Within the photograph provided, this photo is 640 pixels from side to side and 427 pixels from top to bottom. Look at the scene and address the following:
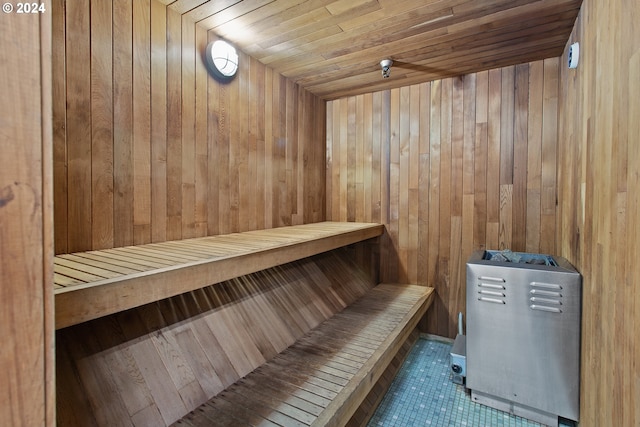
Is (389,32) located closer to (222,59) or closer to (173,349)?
(222,59)

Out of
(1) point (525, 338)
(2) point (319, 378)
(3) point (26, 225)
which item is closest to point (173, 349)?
(2) point (319, 378)

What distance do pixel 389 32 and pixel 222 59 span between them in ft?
3.70

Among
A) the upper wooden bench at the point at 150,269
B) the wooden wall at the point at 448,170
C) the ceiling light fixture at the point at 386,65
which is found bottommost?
the upper wooden bench at the point at 150,269

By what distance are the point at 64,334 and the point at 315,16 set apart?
2036mm

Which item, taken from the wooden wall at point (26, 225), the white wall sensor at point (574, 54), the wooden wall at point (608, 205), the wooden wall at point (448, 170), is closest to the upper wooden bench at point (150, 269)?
the wooden wall at point (26, 225)

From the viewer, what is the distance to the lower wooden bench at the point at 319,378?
4.31 feet

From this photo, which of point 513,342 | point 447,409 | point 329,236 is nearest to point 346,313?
point 329,236

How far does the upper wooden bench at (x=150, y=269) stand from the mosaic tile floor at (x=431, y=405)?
111cm

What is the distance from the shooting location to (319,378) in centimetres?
157

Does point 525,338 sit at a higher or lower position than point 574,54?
lower

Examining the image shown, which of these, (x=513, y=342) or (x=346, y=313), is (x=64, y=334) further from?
(x=513, y=342)

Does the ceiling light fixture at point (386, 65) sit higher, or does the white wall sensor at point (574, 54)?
the ceiling light fixture at point (386, 65)

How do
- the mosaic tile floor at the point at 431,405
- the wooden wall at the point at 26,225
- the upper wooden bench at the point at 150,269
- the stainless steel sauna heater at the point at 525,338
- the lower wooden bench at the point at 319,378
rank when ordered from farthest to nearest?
the mosaic tile floor at the point at 431,405 < the stainless steel sauna heater at the point at 525,338 < the lower wooden bench at the point at 319,378 < the upper wooden bench at the point at 150,269 < the wooden wall at the point at 26,225

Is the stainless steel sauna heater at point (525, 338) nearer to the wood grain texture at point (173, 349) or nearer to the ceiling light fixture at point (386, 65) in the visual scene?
the wood grain texture at point (173, 349)
